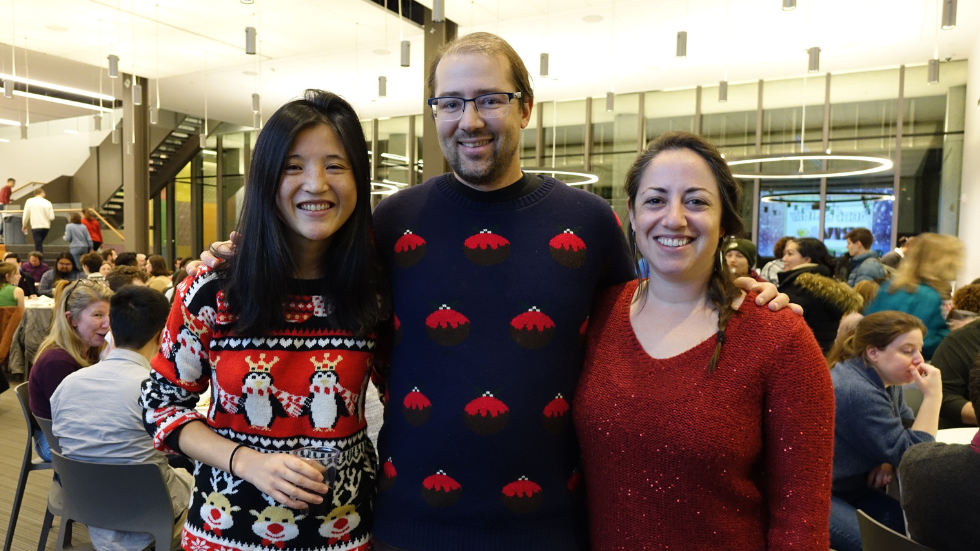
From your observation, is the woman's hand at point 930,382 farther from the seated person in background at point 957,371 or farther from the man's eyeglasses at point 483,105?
the man's eyeglasses at point 483,105

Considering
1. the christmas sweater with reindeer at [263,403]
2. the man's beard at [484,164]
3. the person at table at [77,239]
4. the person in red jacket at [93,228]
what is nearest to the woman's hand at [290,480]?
the christmas sweater with reindeer at [263,403]

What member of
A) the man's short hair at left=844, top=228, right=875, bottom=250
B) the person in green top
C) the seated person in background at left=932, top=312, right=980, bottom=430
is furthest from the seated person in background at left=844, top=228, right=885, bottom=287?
the person in green top

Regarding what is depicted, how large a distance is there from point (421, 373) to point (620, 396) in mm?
403

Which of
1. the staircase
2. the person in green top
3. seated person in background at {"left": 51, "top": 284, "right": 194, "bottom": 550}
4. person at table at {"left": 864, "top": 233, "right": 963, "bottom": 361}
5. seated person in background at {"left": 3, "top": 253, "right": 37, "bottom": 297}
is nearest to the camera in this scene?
seated person in background at {"left": 51, "top": 284, "right": 194, "bottom": 550}

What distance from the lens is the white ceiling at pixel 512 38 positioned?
800 cm

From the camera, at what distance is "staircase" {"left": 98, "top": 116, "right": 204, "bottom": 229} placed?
1620 centimetres

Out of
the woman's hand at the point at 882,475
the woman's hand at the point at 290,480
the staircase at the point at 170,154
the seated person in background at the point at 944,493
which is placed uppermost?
the staircase at the point at 170,154

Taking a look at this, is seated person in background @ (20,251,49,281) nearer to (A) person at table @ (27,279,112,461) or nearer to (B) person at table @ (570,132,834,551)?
(A) person at table @ (27,279,112,461)

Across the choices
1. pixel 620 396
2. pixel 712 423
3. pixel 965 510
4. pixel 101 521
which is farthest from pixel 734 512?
pixel 101 521

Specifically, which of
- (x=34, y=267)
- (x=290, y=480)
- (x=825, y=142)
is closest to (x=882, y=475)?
(x=290, y=480)

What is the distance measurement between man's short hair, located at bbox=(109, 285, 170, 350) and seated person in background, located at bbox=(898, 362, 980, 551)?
2.63 meters

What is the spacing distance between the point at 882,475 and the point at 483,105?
7.56ft

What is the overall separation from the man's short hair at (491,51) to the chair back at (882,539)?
1423 millimetres

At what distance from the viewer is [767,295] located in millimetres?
1309
